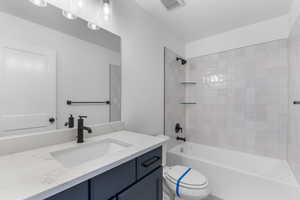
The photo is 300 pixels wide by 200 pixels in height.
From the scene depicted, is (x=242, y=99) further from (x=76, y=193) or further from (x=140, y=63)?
(x=76, y=193)

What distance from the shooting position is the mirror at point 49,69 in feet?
2.72

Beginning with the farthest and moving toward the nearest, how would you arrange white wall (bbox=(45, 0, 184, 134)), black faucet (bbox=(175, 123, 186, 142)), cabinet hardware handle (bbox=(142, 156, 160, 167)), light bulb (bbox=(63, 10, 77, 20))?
black faucet (bbox=(175, 123, 186, 142)) → white wall (bbox=(45, 0, 184, 134)) → light bulb (bbox=(63, 10, 77, 20)) → cabinet hardware handle (bbox=(142, 156, 160, 167))

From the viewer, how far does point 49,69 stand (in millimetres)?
984

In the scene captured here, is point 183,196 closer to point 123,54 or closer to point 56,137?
point 56,137

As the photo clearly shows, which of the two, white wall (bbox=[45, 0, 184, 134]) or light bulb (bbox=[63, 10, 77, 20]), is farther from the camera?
white wall (bbox=[45, 0, 184, 134])

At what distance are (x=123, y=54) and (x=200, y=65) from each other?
5.08 feet

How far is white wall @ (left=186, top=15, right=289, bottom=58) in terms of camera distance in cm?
183

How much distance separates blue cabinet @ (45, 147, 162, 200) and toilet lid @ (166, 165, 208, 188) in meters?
0.40

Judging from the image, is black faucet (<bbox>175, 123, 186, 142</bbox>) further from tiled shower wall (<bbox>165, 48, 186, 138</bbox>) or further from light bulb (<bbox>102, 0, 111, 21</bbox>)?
light bulb (<bbox>102, 0, 111, 21</bbox>)

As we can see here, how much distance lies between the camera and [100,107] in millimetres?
1300

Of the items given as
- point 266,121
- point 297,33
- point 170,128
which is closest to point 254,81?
point 266,121

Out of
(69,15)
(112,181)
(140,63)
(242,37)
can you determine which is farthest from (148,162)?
(242,37)

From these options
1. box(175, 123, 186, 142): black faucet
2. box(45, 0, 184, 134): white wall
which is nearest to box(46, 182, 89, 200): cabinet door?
box(45, 0, 184, 134): white wall

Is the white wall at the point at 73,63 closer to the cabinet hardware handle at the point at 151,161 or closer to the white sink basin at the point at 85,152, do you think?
the white sink basin at the point at 85,152
